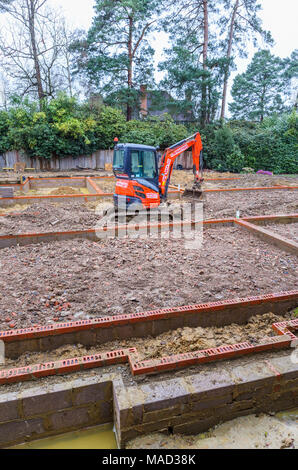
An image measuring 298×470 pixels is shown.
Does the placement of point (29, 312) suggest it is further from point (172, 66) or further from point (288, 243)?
point (172, 66)

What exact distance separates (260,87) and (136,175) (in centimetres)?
2446

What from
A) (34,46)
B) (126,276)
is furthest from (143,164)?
(34,46)

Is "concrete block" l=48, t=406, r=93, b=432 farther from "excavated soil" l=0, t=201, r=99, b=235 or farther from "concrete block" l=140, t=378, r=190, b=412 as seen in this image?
"excavated soil" l=0, t=201, r=99, b=235

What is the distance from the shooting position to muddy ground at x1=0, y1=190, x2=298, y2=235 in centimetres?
686

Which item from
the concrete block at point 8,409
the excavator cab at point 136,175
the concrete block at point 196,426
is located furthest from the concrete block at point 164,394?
the excavator cab at point 136,175

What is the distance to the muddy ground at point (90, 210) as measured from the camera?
22.5 feet

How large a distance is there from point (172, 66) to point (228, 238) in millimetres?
17021

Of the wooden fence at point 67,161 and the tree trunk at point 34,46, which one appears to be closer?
the wooden fence at point 67,161

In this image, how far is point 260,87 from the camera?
2630cm

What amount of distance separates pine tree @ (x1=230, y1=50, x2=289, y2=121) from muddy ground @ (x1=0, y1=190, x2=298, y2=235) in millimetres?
19194

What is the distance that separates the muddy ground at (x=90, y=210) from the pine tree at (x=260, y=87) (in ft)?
63.0

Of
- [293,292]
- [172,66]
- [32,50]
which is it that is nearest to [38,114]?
[32,50]

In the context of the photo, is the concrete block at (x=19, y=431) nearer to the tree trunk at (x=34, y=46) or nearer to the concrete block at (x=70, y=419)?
the concrete block at (x=70, y=419)

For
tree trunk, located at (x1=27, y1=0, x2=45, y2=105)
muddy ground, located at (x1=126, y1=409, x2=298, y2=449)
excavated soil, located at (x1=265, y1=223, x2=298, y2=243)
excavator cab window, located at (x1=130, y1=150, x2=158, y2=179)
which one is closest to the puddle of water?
muddy ground, located at (x1=126, y1=409, x2=298, y2=449)
